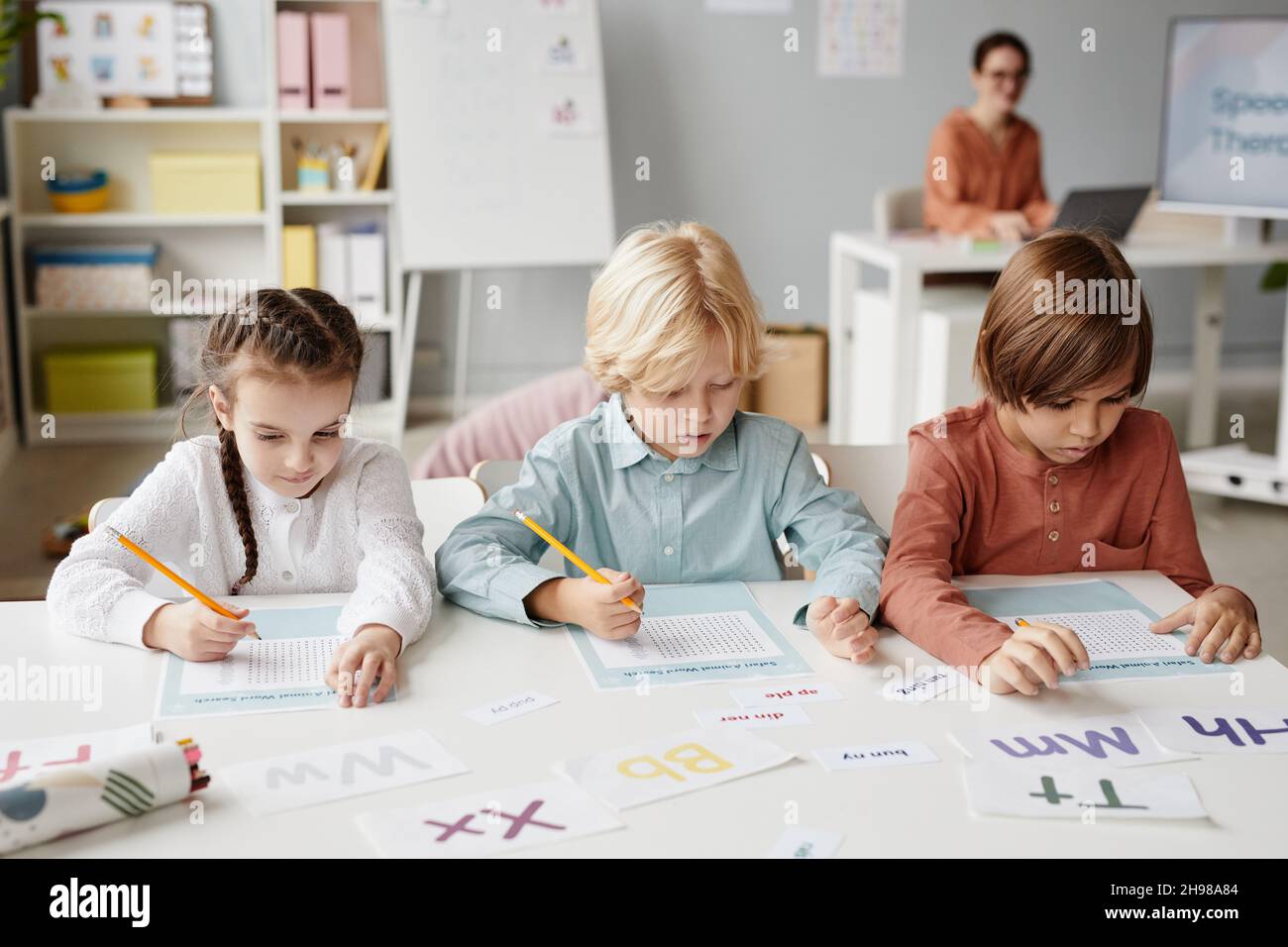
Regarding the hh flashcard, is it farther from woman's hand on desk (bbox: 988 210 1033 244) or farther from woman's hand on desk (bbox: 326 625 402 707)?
woman's hand on desk (bbox: 988 210 1033 244)

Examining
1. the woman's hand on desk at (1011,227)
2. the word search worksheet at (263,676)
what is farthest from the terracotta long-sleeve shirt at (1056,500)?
the woman's hand on desk at (1011,227)

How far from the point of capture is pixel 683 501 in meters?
1.69

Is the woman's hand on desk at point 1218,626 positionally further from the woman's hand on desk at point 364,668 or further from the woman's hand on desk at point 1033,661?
the woman's hand on desk at point 364,668

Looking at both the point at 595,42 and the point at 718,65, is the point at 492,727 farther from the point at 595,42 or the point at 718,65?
the point at 718,65

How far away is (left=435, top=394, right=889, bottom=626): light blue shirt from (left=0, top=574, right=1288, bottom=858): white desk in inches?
9.0

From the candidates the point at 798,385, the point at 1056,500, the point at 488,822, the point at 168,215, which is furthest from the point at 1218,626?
the point at 168,215

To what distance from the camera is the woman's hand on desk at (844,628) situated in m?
1.34

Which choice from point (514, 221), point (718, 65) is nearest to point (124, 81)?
point (514, 221)

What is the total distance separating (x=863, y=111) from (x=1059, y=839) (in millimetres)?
4424

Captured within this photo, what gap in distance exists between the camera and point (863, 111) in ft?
16.7

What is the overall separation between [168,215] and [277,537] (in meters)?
3.23

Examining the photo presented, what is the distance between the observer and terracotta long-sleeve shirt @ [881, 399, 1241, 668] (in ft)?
5.41

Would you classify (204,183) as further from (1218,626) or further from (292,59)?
(1218,626)
